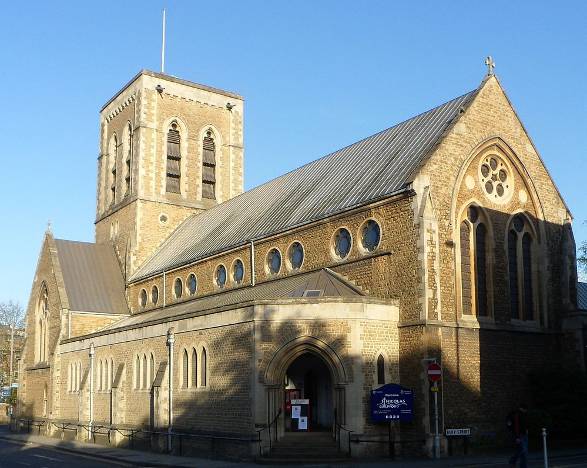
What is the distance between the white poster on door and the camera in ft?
90.3

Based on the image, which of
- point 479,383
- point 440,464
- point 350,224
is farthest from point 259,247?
point 440,464

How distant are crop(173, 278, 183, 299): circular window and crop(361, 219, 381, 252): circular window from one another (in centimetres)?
1535

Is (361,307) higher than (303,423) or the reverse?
higher

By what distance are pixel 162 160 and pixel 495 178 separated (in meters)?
27.2

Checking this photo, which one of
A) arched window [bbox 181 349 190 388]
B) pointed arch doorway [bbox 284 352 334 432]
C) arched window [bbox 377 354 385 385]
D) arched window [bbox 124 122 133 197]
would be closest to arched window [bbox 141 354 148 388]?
arched window [bbox 181 349 190 388]

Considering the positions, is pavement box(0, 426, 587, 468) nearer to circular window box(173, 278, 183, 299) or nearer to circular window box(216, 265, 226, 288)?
circular window box(173, 278, 183, 299)

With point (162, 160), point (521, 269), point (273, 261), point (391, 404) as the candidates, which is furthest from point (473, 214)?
point (162, 160)

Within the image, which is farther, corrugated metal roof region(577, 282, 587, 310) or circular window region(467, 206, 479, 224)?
corrugated metal roof region(577, 282, 587, 310)

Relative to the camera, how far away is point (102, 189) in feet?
185

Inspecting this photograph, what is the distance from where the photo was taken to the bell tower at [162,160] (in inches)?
1966

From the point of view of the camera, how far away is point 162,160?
51.4 meters

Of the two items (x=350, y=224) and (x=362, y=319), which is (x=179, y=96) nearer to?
(x=350, y=224)

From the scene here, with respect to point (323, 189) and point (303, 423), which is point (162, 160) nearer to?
point (323, 189)

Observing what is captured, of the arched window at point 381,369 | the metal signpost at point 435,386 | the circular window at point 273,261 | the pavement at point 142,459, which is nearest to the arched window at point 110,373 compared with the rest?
the pavement at point 142,459
